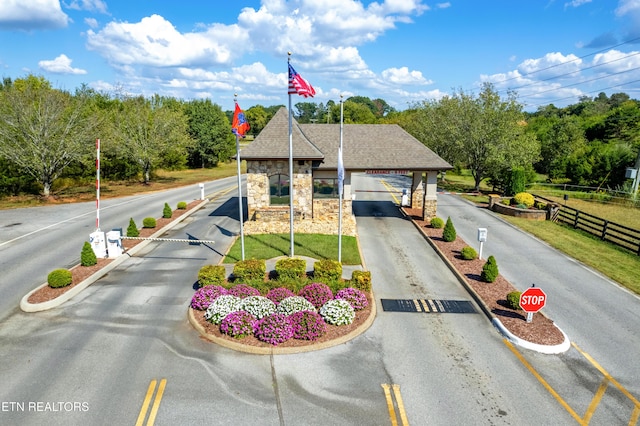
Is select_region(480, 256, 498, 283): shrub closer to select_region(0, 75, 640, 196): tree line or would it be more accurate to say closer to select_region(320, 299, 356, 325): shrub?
select_region(320, 299, 356, 325): shrub

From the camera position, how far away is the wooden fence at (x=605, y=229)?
25.3 m

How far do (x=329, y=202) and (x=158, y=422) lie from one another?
20748 millimetres

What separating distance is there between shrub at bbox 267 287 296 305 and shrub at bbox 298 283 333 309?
544mm

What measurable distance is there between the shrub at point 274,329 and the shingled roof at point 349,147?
15018 mm

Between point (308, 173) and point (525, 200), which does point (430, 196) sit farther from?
point (525, 200)

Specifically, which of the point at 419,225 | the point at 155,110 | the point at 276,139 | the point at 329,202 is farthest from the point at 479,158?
the point at 155,110

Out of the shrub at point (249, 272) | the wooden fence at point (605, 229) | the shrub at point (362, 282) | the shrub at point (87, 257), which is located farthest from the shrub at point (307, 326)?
the wooden fence at point (605, 229)

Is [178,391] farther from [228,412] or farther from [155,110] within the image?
[155,110]

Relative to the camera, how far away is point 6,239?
25.5 meters

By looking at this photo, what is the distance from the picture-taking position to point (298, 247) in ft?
76.7

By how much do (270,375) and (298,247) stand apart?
38.5 ft

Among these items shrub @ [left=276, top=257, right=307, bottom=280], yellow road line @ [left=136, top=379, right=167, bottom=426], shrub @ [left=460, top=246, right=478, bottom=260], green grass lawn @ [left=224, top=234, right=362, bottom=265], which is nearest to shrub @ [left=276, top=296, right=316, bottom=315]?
shrub @ [left=276, top=257, right=307, bottom=280]

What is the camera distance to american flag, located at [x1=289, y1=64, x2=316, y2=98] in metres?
17.3

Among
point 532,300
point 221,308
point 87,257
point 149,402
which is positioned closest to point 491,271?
point 532,300
